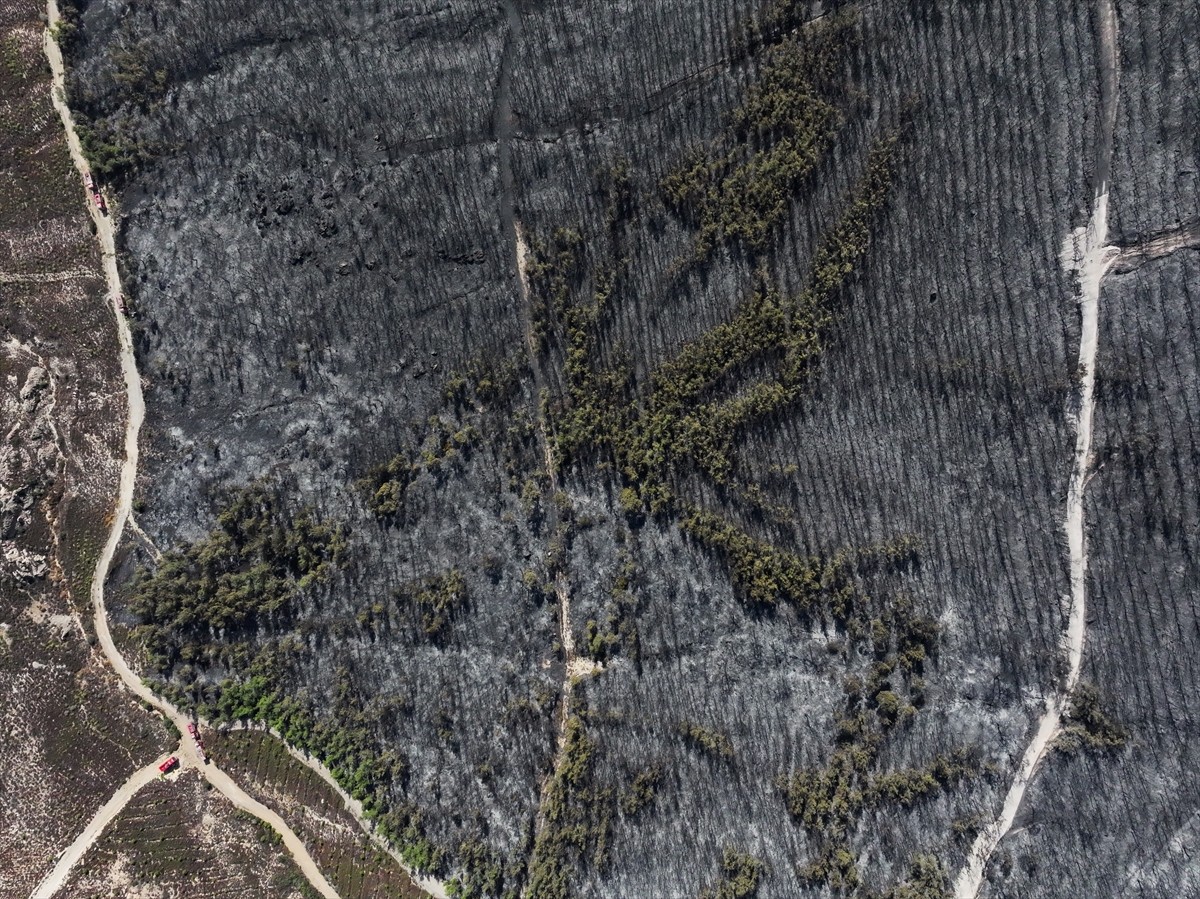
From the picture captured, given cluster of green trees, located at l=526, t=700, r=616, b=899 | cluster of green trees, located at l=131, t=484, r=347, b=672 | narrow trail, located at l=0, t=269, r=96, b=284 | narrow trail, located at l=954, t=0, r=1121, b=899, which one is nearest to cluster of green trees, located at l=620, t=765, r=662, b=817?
cluster of green trees, located at l=526, t=700, r=616, b=899

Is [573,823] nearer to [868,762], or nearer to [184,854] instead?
[868,762]

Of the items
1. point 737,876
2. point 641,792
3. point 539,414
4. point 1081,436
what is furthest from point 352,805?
point 1081,436

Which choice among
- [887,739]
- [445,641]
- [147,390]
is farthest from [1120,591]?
[147,390]

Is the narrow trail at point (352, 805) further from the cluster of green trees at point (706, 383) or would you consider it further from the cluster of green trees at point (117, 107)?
the cluster of green trees at point (117, 107)

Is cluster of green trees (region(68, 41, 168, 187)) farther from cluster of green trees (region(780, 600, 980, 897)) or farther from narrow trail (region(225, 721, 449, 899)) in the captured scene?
cluster of green trees (region(780, 600, 980, 897))

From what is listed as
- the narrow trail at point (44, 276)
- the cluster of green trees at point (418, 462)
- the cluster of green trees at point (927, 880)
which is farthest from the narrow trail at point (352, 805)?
the narrow trail at point (44, 276)

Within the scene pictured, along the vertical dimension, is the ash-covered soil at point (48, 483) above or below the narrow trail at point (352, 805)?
above

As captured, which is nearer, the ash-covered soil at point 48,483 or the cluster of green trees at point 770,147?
the cluster of green trees at point 770,147
